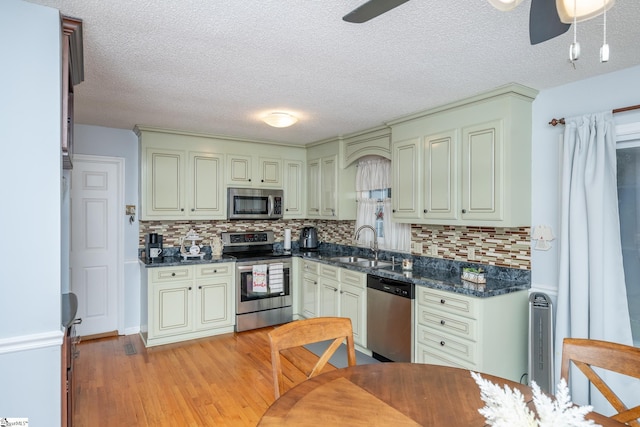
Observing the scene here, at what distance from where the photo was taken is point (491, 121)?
9.33ft

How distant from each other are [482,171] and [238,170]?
2.94 metres

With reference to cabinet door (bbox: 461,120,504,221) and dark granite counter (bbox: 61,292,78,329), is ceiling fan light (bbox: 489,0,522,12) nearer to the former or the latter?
cabinet door (bbox: 461,120,504,221)

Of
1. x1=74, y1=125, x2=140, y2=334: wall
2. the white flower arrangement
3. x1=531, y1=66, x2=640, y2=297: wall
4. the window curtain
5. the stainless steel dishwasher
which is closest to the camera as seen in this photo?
the white flower arrangement

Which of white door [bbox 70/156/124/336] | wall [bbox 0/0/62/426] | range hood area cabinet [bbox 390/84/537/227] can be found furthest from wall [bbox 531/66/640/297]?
white door [bbox 70/156/124/336]

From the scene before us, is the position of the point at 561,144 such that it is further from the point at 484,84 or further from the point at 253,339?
the point at 253,339

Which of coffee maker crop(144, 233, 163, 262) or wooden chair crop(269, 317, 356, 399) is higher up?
coffee maker crop(144, 233, 163, 262)

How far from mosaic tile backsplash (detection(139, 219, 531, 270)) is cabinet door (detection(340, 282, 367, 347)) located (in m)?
0.76

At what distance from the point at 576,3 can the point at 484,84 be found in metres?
1.79

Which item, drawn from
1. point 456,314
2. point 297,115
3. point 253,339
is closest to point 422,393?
point 456,314

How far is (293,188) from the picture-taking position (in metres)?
5.19

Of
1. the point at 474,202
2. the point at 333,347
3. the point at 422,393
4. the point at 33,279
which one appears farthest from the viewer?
the point at 474,202

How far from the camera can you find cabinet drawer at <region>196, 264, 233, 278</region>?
166 inches

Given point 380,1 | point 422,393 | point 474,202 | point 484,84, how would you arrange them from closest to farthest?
point 380,1, point 422,393, point 484,84, point 474,202

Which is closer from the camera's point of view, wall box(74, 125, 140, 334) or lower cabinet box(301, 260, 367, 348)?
lower cabinet box(301, 260, 367, 348)
